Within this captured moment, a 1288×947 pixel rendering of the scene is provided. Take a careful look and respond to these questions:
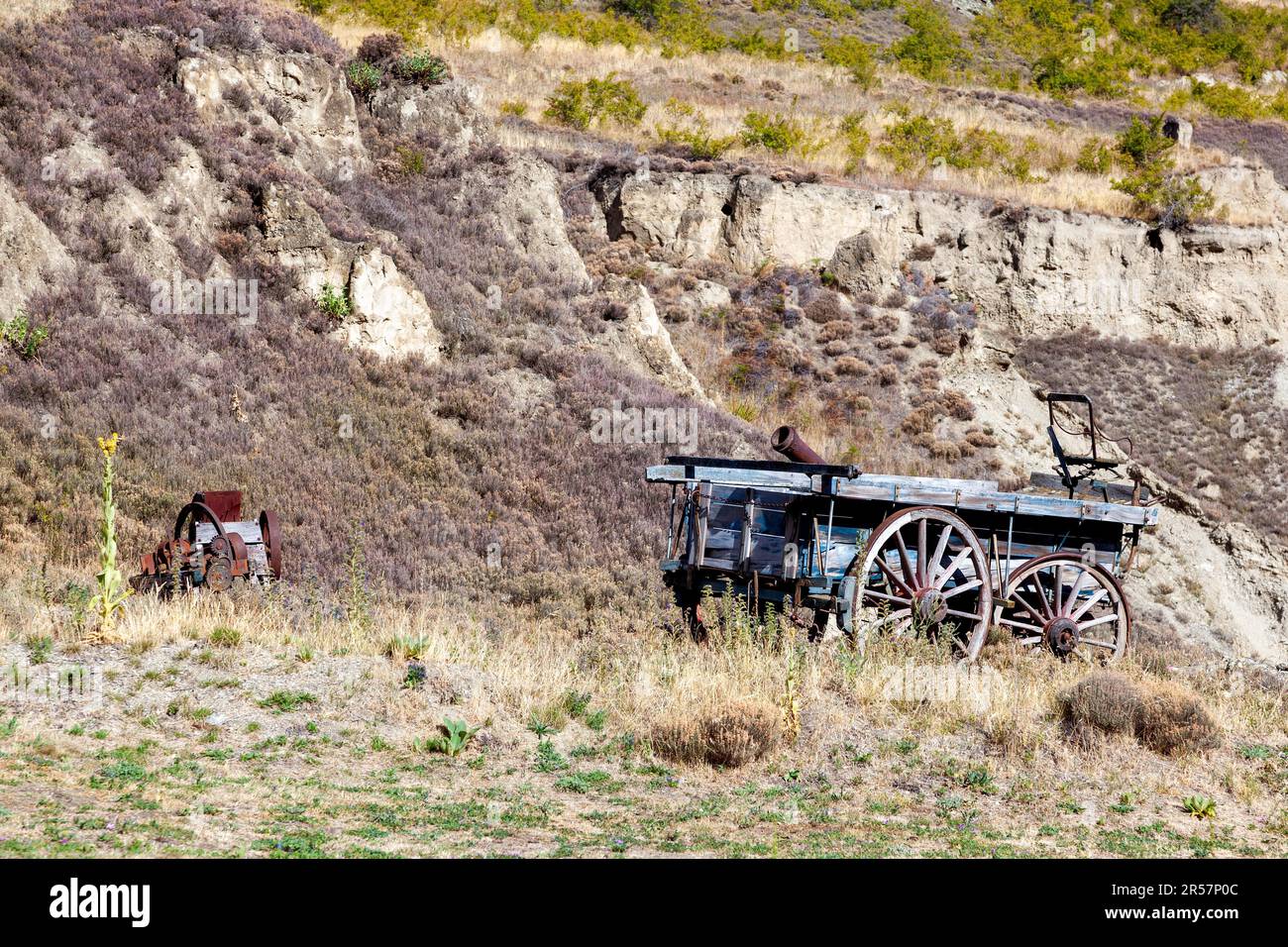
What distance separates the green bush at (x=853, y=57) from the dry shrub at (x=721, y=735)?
40610 millimetres

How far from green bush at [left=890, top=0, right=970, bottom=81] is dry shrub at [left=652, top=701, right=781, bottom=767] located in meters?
45.3

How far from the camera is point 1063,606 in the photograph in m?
12.0

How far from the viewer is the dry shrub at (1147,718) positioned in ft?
28.5

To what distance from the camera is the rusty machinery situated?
11742mm

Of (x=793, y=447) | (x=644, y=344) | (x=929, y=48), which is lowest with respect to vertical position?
(x=793, y=447)

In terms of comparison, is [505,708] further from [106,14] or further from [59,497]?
[106,14]

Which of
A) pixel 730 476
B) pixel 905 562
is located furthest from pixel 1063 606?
pixel 730 476

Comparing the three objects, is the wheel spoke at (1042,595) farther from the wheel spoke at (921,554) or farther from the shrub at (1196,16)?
the shrub at (1196,16)

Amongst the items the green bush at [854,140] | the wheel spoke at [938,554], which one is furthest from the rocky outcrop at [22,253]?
the green bush at [854,140]

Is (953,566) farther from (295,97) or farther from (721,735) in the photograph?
(295,97)

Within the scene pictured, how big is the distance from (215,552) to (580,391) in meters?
10.3

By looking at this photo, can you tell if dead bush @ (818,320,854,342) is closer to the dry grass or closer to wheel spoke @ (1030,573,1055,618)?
the dry grass
